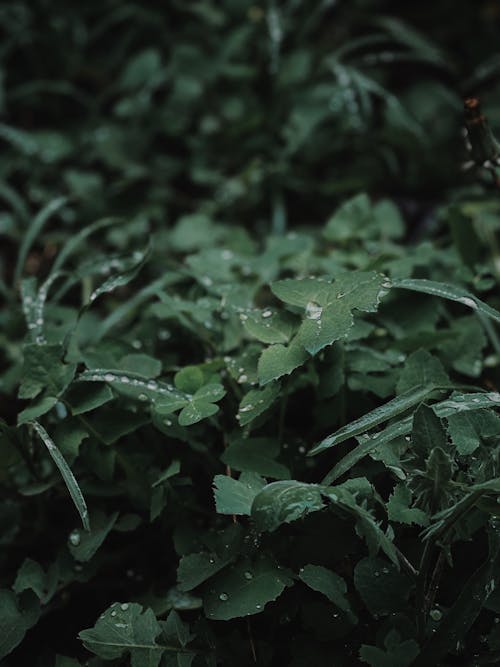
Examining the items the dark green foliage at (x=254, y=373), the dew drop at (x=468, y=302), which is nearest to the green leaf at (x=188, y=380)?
the dark green foliage at (x=254, y=373)

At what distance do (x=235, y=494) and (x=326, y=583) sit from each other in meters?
0.22

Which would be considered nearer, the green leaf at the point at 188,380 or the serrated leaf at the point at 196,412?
the serrated leaf at the point at 196,412

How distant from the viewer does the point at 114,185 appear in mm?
2527

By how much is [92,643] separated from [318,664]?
1.32 ft

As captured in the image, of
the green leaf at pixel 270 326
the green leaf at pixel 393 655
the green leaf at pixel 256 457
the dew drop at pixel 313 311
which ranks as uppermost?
the dew drop at pixel 313 311

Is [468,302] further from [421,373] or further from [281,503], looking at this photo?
[281,503]

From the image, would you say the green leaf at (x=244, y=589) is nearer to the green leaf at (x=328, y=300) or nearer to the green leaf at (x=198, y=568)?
the green leaf at (x=198, y=568)

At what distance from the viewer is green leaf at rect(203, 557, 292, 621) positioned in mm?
1159

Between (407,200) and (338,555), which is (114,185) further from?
(338,555)

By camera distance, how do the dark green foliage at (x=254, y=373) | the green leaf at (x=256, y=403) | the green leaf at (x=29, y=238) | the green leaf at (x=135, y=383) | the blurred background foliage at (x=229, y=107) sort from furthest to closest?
the blurred background foliage at (x=229, y=107), the green leaf at (x=29, y=238), the green leaf at (x=135, y=383), the green leaf at (x=256, y=403), the dark green foliage at (x=254, y=373)

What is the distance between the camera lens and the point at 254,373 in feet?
Answer: 4.53

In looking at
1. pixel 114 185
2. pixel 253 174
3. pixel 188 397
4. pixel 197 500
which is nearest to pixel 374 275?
pixel 188 397

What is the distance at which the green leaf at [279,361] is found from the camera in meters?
1.25

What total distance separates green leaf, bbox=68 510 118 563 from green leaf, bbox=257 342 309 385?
45 cm
